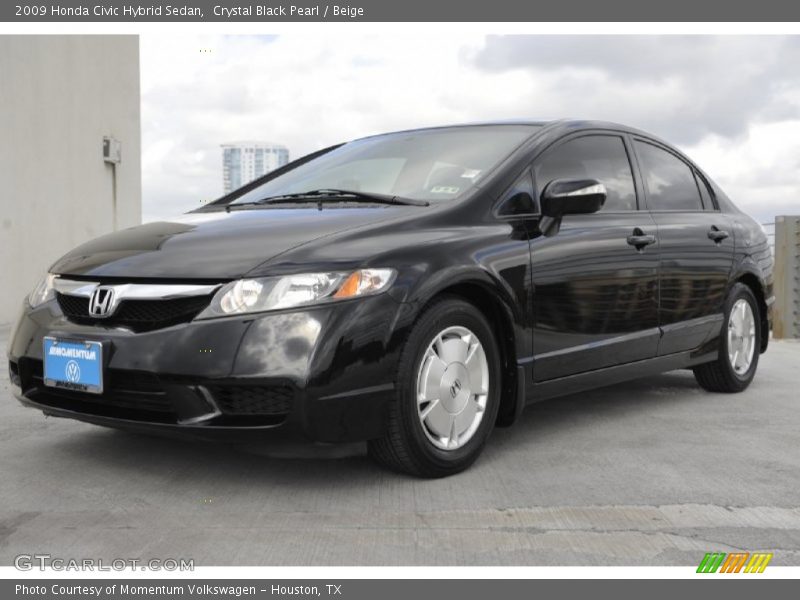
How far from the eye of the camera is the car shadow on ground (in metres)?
3.64

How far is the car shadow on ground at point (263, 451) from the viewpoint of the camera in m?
3.64

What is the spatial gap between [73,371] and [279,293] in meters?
0.88

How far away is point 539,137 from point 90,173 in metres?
9.83

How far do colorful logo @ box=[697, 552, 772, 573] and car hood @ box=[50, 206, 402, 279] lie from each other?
5.44ft

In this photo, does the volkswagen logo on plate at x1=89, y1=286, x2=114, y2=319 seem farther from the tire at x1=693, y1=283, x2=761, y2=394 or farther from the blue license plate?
the tire at x1=693, y1=283, x2=761, y2=394

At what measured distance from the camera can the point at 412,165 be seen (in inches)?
166

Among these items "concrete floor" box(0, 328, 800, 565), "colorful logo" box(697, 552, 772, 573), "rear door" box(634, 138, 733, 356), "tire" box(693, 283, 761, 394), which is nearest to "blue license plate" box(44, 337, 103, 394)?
"concrete floor" box(0, 328, 800, 565)

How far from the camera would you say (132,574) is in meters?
2.58

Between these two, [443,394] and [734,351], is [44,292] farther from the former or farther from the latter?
[734,351]

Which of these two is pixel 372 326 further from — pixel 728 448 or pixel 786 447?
pixel 786 447

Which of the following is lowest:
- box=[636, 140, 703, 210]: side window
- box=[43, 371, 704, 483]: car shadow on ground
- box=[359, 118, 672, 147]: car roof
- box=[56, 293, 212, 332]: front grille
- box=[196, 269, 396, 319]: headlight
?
box=[43, 371, 704, 483]: car shadow on ground

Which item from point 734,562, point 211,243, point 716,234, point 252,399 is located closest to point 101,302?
point 211,243

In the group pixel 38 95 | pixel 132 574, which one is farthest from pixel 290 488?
pixel 38 95

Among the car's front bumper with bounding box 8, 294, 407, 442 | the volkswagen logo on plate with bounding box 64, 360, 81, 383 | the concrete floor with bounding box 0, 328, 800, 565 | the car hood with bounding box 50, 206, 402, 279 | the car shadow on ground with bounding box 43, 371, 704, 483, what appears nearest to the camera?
the concrete floor with bounding box 0, 328, 800, 565
